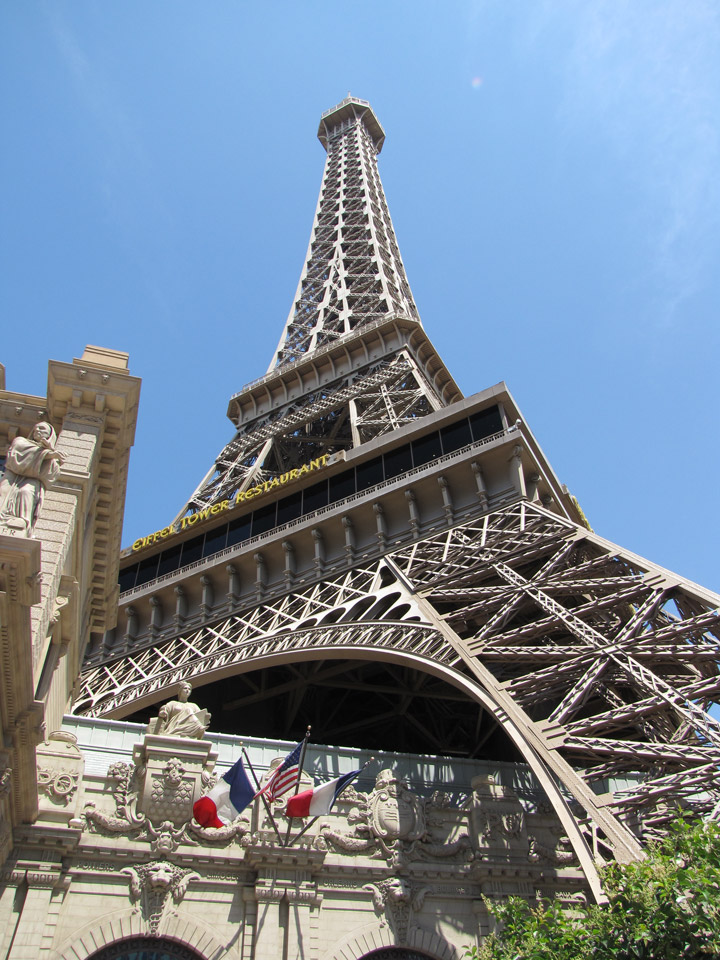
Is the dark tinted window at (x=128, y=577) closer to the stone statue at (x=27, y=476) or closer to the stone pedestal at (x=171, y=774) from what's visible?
the stone pedestal at (x=171, y=774)

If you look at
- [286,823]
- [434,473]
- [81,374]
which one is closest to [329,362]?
[434,473]

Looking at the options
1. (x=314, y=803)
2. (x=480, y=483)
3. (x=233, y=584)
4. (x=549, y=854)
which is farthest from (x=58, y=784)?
(x=480, y=483)

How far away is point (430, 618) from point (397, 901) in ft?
28.9

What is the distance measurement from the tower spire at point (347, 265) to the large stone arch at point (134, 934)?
46.1 meters

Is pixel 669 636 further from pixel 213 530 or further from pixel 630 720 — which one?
pixel 213 530

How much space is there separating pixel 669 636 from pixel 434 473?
13.8 metres

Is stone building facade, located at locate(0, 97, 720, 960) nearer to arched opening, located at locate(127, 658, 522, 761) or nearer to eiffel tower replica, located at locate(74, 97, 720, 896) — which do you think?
eiffel tower replica, located at locate(74, 97, 720, 896)

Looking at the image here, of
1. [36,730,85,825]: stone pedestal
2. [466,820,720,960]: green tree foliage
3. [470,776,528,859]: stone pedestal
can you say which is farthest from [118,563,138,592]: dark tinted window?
[466,820,720,960]: green tree foliage

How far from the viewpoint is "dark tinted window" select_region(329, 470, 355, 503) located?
3622cm

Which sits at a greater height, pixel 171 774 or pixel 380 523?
pixel 380 523

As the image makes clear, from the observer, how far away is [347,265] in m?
75.1

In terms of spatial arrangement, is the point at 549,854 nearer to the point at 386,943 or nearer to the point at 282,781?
the point at 386,943

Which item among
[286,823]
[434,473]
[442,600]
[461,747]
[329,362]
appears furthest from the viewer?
[329,362]

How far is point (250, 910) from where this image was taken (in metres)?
17.2
